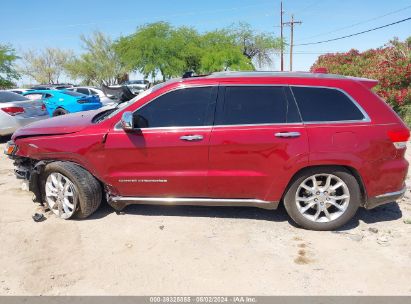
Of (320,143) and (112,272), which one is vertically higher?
(320,143)

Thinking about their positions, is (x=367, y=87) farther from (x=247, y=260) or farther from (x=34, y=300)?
(x=34, y=300)

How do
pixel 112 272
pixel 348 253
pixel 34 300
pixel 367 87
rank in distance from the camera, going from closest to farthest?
pixel 34 300, pixel 112 272, pixel 348 253, pixel 367 87

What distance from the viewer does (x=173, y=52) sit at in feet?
101

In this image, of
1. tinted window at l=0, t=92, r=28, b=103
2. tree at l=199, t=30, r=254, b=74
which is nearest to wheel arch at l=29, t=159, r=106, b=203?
tinted window at l=0, t=92, r=28, b=103

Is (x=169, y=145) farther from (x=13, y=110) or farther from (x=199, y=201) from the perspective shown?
(x=13, y=110)

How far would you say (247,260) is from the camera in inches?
135

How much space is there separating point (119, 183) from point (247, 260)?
1.75 m

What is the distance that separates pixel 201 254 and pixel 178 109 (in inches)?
62.6

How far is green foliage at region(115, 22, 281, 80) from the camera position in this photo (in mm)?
30297

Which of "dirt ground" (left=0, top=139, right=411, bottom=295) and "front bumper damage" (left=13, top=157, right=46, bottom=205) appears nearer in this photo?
"dirt ground" (left=0, top=139, right=411, bottom=295)

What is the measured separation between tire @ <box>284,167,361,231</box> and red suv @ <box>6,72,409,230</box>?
11 millimetres

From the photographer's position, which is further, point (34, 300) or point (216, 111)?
point (216, 111)

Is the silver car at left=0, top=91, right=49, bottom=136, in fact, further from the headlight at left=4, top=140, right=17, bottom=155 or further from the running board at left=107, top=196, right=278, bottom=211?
the running board at left=107, top=196, right=278, bottom=211

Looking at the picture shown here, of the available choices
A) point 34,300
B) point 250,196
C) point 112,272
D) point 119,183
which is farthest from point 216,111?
point 34,300
